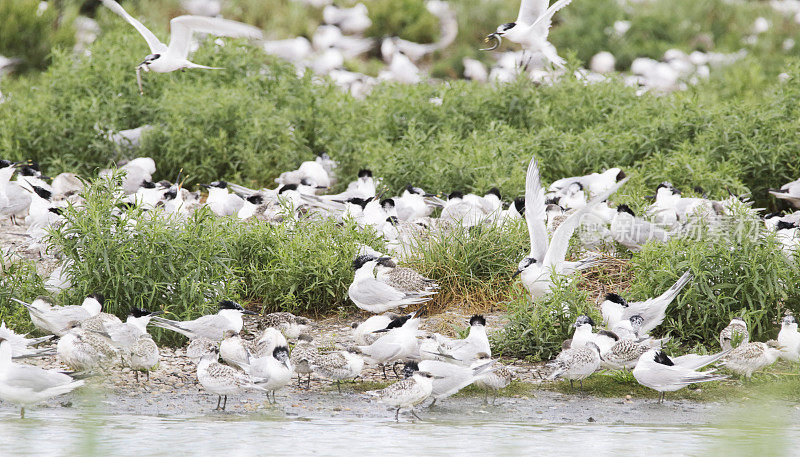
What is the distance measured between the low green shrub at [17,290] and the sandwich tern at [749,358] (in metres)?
4.40

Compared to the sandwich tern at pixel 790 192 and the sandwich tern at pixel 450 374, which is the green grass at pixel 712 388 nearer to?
the sandwich tern at pixel 450 374

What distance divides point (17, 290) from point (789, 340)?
196 inches

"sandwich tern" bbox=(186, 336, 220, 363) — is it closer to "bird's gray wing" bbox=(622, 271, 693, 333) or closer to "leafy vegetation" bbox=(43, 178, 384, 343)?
"leafy vegetation" bbox=(43, 178, 384, 343)

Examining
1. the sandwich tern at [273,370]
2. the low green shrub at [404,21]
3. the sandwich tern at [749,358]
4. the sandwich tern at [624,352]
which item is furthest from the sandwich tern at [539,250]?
the low green shrub at [404,21]

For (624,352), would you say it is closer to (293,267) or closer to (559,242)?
(559,242)

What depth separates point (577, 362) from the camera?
575cm

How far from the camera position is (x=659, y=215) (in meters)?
8.18

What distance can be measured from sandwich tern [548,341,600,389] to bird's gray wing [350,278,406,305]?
1366 millimetres

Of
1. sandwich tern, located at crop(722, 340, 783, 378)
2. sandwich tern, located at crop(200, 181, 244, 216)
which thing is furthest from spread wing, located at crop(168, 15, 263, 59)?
sandwich tern, located at crop(722, 340, 783, 378)

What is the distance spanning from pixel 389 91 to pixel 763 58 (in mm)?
8999

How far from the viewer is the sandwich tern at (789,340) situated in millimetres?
6133

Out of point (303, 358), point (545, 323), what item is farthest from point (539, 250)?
point (303, 358)

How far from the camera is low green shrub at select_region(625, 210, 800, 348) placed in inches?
254

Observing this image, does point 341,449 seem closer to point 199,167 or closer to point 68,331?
point 68,331
